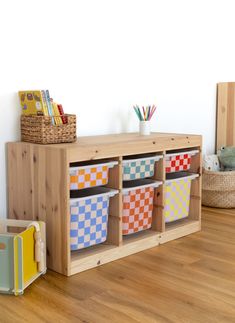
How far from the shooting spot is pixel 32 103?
221 centimetres

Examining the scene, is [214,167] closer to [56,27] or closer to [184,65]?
[184,65]

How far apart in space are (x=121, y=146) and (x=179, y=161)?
516 mm

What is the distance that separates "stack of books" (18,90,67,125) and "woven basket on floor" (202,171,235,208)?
131 centimetres

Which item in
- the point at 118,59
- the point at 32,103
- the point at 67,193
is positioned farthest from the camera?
the point at 118,59

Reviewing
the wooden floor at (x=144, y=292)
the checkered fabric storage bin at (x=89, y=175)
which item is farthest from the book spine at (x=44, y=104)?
the wooden floor at (x=144, y=292)

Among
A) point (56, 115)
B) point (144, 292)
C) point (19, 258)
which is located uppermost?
point (56, 115)

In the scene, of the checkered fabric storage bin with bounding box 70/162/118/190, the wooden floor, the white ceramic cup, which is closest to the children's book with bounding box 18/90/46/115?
the checkered fabric storage bin with bounding box 70/162/118/190

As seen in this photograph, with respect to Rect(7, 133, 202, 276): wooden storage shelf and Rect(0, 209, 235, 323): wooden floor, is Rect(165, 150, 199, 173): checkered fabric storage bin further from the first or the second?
Rect(0, 209, 235, 323): wooden floor

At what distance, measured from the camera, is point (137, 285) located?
1.91 meters

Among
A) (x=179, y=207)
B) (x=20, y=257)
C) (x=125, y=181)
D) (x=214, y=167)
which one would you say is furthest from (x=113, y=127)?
(x=20, y=257)

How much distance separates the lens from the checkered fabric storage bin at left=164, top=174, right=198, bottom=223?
2.55 meters

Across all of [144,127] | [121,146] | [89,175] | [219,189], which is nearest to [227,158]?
[219,189]

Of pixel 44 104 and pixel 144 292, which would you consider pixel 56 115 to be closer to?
pixel 44 104

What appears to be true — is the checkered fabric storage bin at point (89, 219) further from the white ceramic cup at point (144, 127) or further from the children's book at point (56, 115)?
the white ceramic cup at point (144, 127)
